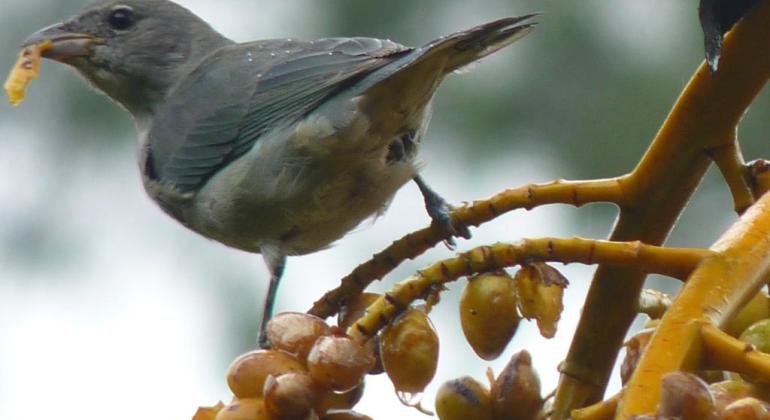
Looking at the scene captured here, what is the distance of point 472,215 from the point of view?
4.88 ft

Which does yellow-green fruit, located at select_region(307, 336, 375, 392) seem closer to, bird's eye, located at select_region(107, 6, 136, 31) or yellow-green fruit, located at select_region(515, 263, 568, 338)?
yellow-green fruit, located at select_region(515, 263, 568, 338)

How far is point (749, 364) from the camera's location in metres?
1.08

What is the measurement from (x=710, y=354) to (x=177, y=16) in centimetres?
322

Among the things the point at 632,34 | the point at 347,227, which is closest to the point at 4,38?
the point at 632,34

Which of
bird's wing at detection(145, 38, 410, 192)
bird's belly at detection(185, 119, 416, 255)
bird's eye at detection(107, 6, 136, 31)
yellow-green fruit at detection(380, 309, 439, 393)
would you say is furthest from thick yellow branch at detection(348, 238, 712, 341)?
bird's eye at detection(107, 6, 136, 31)

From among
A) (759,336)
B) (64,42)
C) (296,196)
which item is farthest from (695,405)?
(64,42)

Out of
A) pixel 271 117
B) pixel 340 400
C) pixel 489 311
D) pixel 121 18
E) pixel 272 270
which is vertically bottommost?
pixel 272 270

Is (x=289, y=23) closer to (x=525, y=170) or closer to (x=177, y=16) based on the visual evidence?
(x=525, y=170)

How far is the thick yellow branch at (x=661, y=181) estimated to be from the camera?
56.0 inches

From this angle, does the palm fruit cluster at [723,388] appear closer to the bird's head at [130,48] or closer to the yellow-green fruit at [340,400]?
the yellow-green fruit at [340,400]

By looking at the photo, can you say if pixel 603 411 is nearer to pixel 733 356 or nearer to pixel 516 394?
pixel 733 356

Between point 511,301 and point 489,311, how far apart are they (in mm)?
24

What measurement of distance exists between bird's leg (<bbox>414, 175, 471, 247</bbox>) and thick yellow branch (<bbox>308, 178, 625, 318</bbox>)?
0.04 feet

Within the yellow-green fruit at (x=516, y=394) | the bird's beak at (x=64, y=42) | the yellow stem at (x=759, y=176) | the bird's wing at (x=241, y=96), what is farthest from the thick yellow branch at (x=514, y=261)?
the bird's beak at (x=64, y=42)
